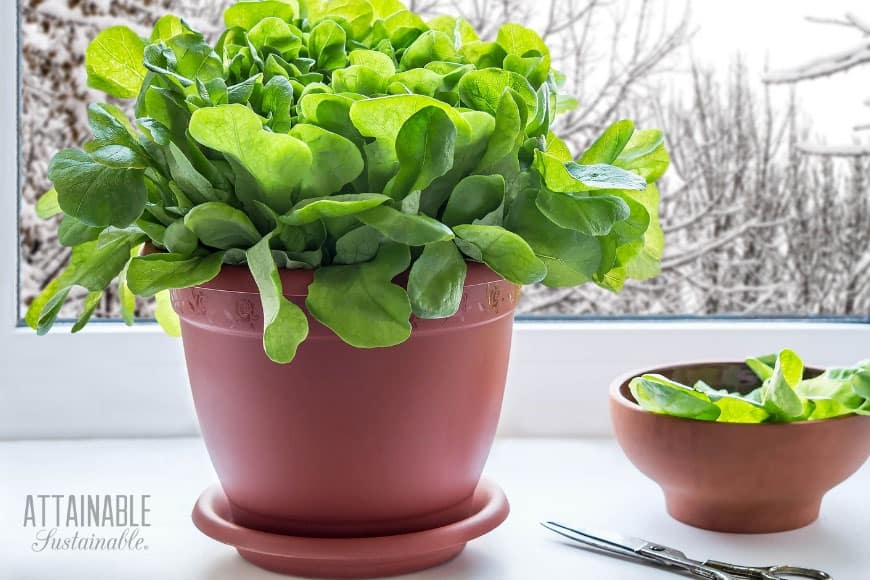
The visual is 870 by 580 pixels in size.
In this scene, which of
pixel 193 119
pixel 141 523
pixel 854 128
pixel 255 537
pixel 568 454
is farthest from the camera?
pixel 854 128

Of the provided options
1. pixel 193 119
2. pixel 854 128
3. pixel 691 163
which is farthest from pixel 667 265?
pixel 193 119

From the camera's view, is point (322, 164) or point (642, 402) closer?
point (322, 164)

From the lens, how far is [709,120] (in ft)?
3.41

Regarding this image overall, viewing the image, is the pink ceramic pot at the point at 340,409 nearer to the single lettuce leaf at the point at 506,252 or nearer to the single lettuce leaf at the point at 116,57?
the single lettuce leaf at the point at 506,252

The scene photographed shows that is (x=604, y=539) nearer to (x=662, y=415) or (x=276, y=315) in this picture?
(x=662, y=415)

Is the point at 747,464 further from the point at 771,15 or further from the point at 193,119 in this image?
the point at 771,15

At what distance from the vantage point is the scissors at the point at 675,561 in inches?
25.1

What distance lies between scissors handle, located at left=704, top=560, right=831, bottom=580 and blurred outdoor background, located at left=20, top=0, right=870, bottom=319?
43cm

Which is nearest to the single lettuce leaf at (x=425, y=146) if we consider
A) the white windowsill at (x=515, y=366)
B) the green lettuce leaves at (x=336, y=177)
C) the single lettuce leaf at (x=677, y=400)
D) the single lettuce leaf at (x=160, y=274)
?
the green lettuce leaves at (x=336, y=177)

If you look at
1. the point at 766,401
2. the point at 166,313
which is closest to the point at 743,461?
the point at 766,401

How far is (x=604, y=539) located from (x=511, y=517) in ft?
0.31

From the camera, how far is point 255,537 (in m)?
0.61

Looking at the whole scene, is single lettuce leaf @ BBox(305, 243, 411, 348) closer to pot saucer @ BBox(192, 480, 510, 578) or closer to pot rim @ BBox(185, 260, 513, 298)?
pot rim @ BBox(185, 260, 513, 298)

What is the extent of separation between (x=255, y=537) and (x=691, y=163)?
0.64m
